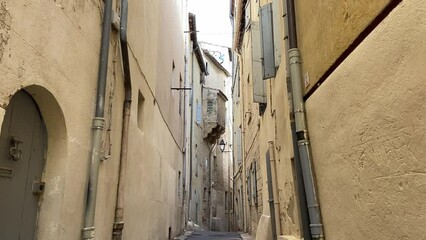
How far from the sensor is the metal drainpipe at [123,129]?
4.77 metres

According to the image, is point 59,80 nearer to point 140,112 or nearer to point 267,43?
point 140,112

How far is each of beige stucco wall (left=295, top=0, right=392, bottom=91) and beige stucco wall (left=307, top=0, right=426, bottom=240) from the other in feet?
0.57

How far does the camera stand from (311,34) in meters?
Answer: 3.72

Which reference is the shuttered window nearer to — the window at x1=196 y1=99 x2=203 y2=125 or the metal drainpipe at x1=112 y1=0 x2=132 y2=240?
the metal drainpipe at x1=112 y1=0 x2=132 y2=240

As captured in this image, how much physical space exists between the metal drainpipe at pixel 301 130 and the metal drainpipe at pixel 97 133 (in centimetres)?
211

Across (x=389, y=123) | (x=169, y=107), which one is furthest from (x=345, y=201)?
(x=169, y=107)

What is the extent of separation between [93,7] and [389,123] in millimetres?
3147

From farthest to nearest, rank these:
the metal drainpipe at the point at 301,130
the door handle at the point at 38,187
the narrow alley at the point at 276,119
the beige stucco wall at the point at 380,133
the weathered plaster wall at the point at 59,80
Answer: the metal drainpipe at the point at 301,130, the door handle at the point at 38,187, the weathered plaster wall at the point at 59,80, the narrow alley at the point at 276,119, the beige stucco wall at the point at 380,133

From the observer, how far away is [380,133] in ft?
7.35

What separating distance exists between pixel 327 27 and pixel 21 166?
283cm

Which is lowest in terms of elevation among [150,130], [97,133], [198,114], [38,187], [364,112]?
[38,187]

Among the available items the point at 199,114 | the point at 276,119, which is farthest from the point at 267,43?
the point at 199,114

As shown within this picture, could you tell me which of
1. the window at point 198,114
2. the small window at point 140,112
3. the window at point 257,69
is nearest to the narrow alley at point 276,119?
the small window at point 140,112

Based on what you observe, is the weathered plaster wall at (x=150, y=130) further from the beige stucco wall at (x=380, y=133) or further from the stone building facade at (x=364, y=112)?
the beige stucco wall at (x=380, y=133)
